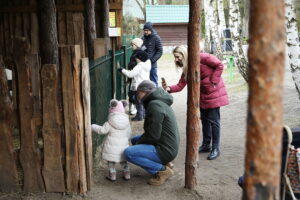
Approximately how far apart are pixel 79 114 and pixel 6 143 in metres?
0.78

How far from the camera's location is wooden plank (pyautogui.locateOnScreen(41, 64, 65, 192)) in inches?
161

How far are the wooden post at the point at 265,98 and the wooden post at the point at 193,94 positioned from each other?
251cm

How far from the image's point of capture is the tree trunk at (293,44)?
7.63 m

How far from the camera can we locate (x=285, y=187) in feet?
10.7

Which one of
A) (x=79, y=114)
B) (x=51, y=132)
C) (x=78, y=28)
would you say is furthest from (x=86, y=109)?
(x=78, y=28)

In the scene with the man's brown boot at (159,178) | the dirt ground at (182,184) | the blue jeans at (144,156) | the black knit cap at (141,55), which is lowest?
the dirt ground at (182,184)

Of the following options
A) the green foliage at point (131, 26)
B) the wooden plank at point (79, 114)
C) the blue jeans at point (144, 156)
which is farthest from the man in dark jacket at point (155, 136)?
the green foliage at point (131, 26)

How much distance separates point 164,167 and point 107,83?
2.76m

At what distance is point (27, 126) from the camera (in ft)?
13.8

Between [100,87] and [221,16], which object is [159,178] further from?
[221,16]

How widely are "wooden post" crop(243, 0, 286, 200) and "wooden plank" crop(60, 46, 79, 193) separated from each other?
252 cm

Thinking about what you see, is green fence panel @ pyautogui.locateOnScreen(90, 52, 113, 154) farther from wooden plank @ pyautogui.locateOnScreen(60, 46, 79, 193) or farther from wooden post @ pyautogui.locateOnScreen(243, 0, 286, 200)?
wooden post @ pyautogui.locateOnScreen(243, 0, 286, 200)

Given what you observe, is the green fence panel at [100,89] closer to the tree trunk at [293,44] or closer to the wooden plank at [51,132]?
the wooden plank at [51,132]

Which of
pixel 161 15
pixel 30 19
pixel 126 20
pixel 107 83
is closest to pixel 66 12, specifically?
pixel 30 19
